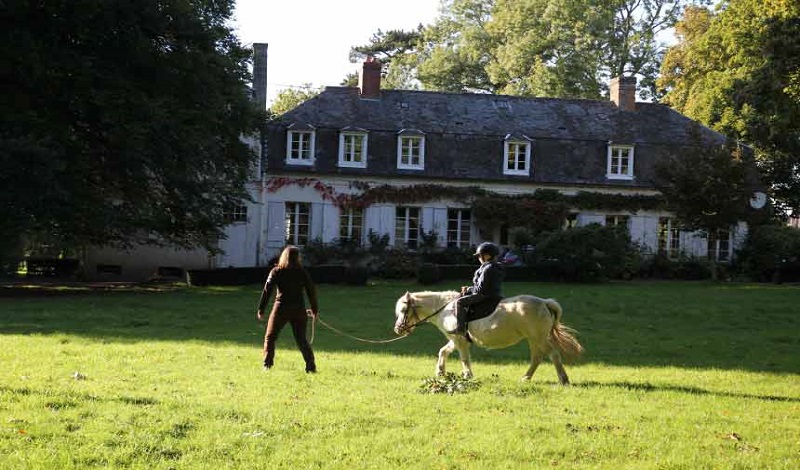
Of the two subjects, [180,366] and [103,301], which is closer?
[180,366]

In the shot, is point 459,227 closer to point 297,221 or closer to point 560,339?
point 297,221

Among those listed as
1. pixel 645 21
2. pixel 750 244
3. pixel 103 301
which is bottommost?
pixel 103 301

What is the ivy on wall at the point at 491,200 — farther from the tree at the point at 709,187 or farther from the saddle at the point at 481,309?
the saddle at the point at 481,309

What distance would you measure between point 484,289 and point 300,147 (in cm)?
2610

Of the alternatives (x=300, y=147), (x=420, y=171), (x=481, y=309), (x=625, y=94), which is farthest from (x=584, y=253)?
(x=481, y=309)

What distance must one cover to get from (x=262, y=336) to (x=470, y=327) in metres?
5.88

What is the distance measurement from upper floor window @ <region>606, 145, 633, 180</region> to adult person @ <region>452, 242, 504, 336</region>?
2763 centimetres

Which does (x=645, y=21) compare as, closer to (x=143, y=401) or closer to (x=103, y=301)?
(x=103, y=301)

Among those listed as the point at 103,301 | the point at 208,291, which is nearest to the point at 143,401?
the point at 103,301

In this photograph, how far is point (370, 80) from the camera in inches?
1491

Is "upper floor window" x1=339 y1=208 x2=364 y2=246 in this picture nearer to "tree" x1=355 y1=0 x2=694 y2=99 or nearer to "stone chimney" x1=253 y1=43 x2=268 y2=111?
"stone chimney" x1=253 y1=43 x2=268 y2=111

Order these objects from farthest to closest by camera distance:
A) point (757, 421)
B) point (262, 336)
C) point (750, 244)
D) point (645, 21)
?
point (645, 21)
point (750, 244)
point (262, 336)
point (757, 421)

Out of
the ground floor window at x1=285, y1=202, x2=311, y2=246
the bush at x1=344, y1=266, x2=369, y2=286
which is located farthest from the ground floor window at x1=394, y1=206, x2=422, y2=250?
the bush at x1=344, y1=266, x2=369, y2=286

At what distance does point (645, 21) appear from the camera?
167ft
